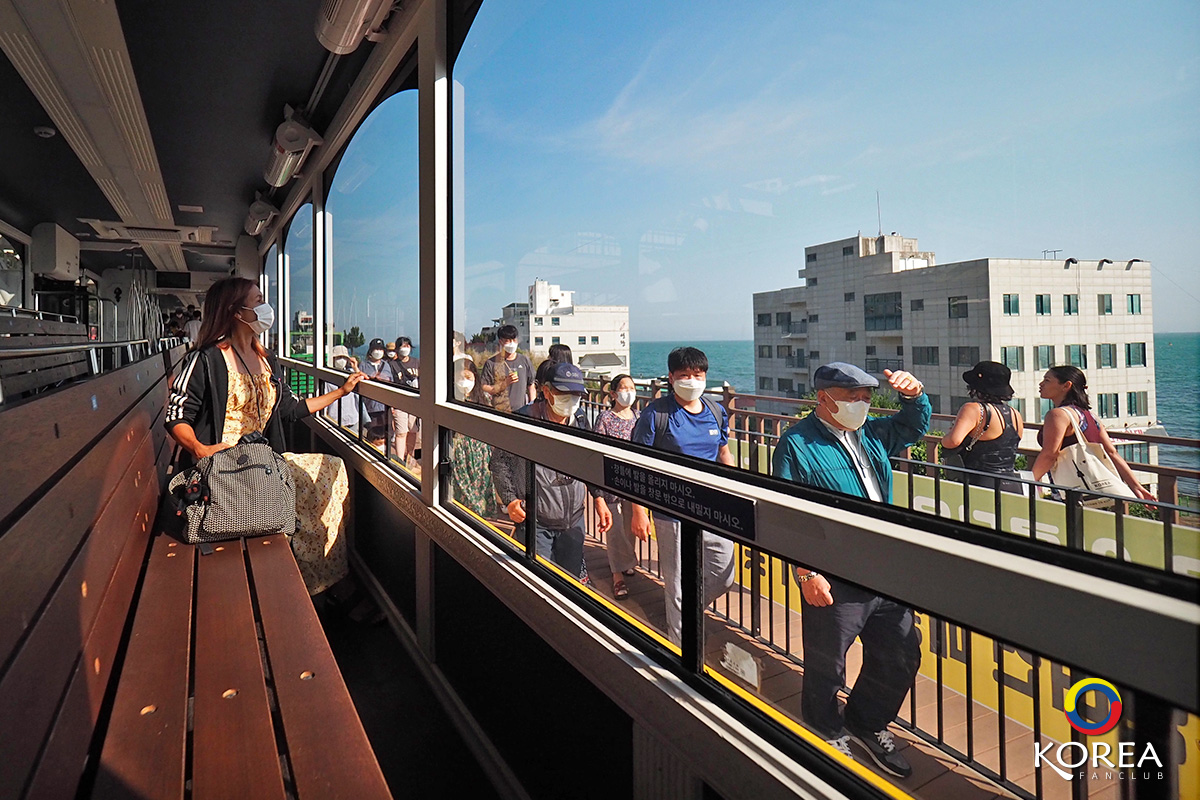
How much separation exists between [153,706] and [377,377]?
2591 mm

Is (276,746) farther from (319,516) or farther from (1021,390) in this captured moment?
(319,516)

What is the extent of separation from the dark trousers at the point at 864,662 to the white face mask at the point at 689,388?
47 centimetres

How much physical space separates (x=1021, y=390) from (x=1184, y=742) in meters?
0.42

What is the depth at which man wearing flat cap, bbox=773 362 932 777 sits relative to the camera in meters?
0.98

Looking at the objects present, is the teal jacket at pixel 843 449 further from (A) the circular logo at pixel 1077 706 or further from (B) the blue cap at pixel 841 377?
(A) the circular logo at pixel 1077 706

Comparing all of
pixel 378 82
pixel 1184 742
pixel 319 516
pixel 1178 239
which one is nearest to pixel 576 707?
pixel 1184 742

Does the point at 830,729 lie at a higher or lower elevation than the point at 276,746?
higher

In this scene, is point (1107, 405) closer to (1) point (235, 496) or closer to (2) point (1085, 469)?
(2) point (1085, 469)

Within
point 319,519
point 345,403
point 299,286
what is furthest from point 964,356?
point 299,286

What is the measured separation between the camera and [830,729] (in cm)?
107

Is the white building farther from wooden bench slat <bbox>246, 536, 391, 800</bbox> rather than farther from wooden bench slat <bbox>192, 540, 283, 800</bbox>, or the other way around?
wooden bench slat <bbox>192, 540, 283, 800</bbox>

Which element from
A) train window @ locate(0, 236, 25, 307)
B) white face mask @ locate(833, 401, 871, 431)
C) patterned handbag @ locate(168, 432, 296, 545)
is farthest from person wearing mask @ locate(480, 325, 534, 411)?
train window @ locate(0, 236, 25, 307)

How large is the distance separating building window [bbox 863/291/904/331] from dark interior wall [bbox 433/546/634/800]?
1.03m

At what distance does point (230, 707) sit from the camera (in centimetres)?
139
